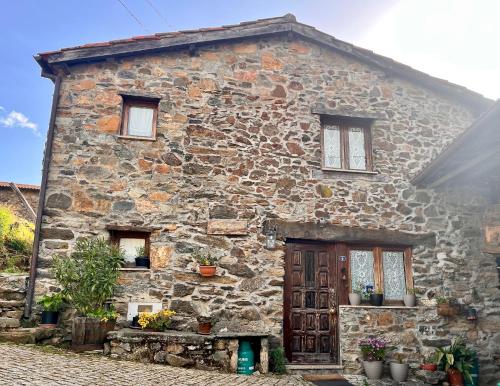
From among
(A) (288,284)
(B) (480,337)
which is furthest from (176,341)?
(B) (480,337)

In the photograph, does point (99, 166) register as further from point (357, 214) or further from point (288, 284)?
point (357, 214)

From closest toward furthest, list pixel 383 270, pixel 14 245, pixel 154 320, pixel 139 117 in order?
pixel 154 320, pixel 139 117, pixel 383 270, pixel 14 245

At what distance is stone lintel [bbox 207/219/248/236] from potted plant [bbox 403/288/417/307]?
3.37 m

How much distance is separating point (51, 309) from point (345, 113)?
6.60m

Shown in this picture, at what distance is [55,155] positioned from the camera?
7285 millimetres

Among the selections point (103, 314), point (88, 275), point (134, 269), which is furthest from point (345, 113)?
point (103, 314)

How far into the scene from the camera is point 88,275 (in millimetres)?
6492

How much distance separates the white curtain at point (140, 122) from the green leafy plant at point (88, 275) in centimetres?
221

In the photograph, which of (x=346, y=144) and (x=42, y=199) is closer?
(x=42, y=199)

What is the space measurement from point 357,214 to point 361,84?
9.58 ft

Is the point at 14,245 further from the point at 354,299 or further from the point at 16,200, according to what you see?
the point at 16,200

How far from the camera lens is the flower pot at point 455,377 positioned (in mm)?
7066

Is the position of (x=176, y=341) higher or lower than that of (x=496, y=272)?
lower

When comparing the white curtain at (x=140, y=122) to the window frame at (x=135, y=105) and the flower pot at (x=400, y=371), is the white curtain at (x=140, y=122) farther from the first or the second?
the flower pot at (x=400, y=371)
